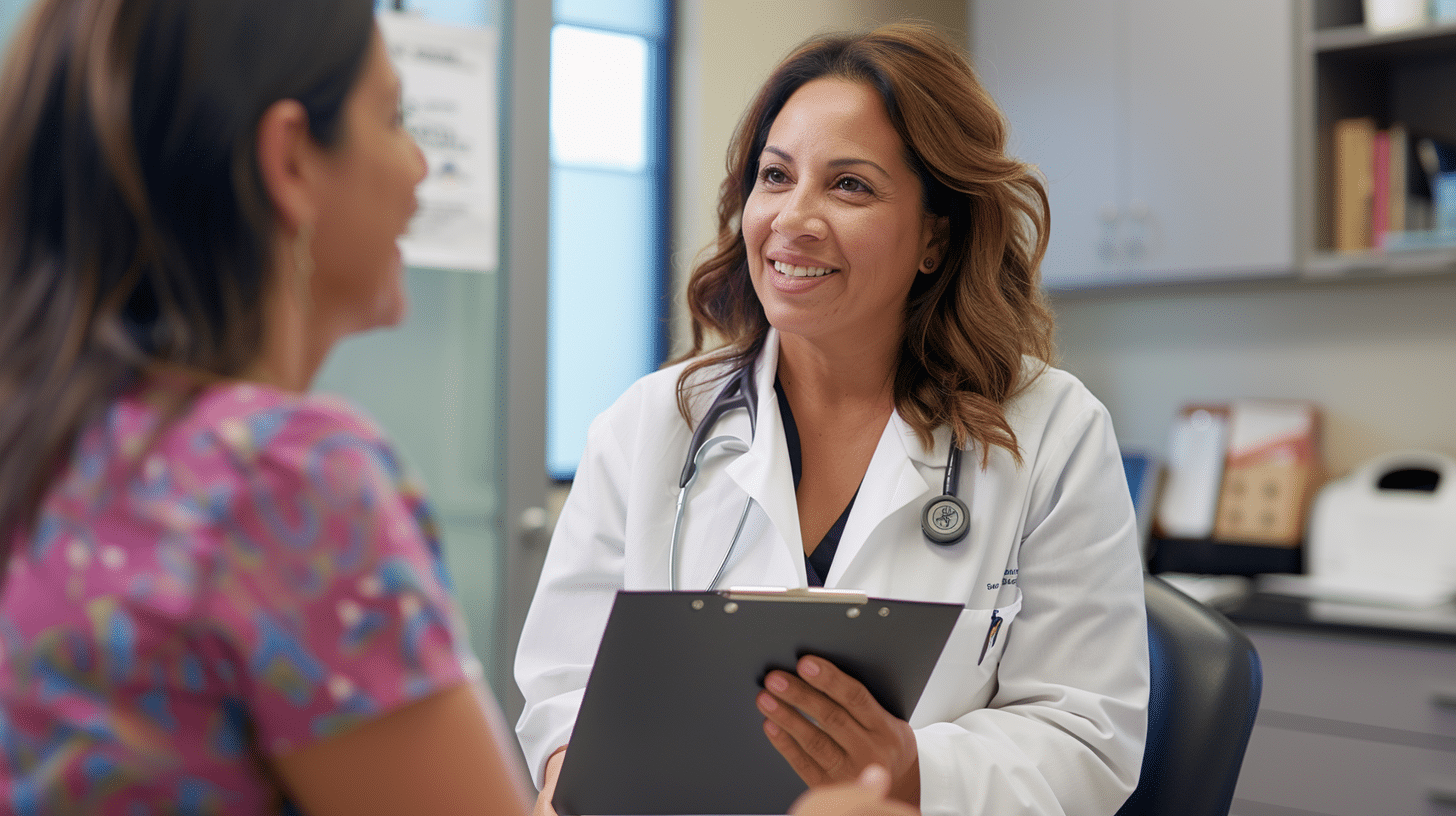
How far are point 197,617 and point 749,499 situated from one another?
3.11ft

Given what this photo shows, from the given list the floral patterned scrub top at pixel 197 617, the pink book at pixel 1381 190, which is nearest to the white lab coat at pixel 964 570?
the floral patterned scrub top at pixel 197 617

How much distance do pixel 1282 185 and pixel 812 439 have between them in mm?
1811

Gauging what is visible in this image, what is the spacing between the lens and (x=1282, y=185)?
2.76 meters

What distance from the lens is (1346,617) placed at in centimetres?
239

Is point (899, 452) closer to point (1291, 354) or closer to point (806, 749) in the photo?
point (806, 749)

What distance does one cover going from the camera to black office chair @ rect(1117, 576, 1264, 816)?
1.18 metres

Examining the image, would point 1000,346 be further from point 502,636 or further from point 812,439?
point 502,636

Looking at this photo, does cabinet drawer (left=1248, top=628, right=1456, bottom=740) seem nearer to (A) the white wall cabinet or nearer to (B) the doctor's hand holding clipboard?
(A) the white wall cabinet

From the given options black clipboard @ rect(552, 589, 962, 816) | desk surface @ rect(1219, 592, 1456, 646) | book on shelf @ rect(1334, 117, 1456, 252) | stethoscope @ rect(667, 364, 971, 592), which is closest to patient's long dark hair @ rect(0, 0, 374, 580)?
black clipboard @ rect(552, 589, 962, 816)

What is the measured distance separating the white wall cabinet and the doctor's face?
136cm

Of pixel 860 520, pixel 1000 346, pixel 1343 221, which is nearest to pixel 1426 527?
pixel 1343 221

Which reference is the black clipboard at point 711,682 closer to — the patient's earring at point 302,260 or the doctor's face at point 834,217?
the patient's earring at point 302,260

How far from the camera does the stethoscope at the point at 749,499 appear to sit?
135 cm

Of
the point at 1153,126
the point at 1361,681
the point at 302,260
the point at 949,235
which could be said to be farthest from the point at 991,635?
the point at 1153,126
